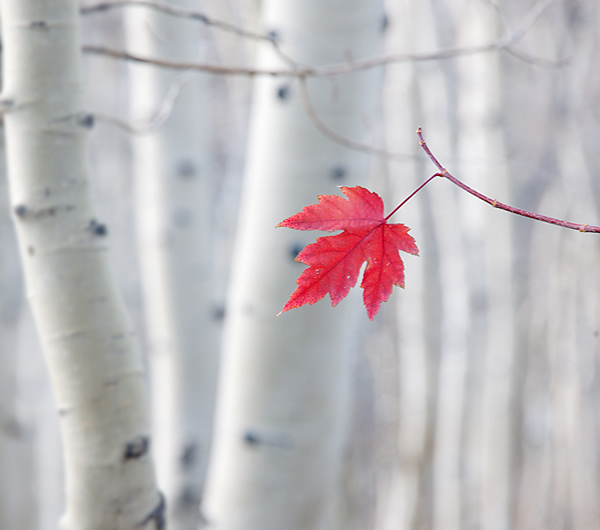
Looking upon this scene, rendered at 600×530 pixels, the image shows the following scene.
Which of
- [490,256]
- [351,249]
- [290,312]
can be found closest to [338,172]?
[290,312]

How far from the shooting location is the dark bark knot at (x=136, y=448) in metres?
0.55

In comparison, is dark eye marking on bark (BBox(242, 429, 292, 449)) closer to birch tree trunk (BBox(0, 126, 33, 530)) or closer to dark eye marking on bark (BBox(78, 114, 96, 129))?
dark eye marking on bark (BBox(78, 114, 96, 129))

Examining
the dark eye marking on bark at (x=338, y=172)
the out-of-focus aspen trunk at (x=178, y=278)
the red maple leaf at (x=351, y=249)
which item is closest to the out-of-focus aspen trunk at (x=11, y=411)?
the out-of-focus aspen trunk at (x=178, y=278)

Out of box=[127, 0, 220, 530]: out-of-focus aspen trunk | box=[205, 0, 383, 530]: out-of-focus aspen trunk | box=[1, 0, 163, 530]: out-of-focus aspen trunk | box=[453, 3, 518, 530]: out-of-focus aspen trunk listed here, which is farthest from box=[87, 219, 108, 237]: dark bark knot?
box=[453, 3, 518, 530]: out-of-focus aspen trunk

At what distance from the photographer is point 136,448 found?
0.55 metres

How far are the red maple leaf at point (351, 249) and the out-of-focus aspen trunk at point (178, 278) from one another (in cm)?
102

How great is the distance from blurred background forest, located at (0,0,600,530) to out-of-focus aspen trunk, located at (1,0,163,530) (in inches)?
8.0

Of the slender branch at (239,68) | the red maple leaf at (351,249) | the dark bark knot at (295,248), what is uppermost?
the slender branch at (239,68)

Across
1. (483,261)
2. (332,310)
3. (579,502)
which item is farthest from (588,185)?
(332,310)

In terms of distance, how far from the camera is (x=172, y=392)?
4.17ft

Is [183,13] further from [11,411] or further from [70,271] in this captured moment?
[11,411]

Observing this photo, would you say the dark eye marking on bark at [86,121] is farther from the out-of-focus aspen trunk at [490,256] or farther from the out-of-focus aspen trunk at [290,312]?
the out-of-focus aspen trunk at [490,256]

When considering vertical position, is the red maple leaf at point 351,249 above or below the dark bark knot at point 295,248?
below

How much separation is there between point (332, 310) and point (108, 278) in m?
0.39
